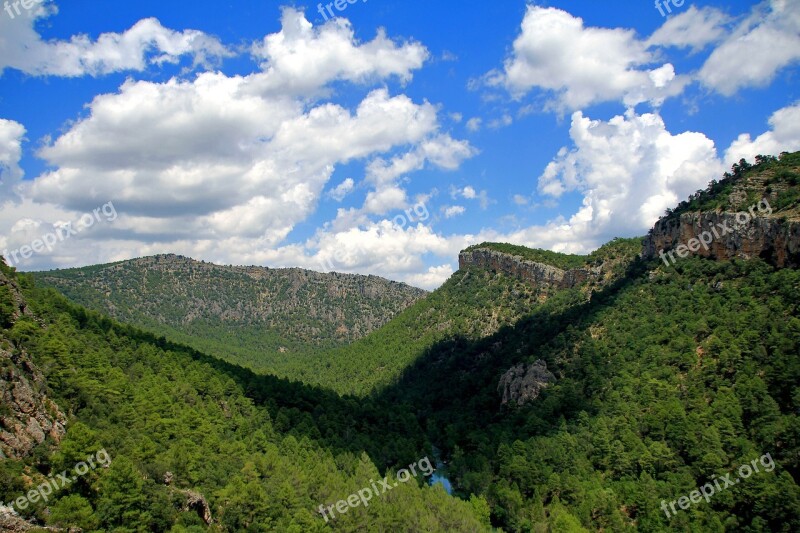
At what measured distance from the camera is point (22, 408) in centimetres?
4256

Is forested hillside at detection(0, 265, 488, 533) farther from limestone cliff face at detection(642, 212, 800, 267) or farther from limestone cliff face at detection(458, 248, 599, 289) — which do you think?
limestone cliff face at detection(458, 248, 599, 289)

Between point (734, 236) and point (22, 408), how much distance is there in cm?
10664

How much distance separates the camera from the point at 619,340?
95750 millimetres

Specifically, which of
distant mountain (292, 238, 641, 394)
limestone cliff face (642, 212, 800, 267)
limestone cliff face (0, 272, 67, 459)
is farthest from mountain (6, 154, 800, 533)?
distant mountain (292, 238, 641, 394)

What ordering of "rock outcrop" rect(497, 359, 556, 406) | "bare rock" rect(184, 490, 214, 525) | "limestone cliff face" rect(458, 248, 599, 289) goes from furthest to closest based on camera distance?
"limestone cliff face" rect(458, 248, 599, 289) → "rock outcrop" rect(497, 359, 556, 406) → "bare rock" rect(184, 490, 214, 525)

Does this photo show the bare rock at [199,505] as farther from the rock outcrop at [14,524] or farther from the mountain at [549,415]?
the rock outcrop at [14,524]

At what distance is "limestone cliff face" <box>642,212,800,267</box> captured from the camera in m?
78.2

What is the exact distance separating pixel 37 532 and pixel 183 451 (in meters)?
21.3

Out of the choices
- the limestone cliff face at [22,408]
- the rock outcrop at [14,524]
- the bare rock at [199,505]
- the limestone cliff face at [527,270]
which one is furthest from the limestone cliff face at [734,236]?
the limestone cliff face at [22,408]

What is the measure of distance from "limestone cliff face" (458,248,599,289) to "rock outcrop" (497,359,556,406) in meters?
50.2

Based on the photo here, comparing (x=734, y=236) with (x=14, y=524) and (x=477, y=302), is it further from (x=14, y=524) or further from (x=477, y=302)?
(x=14, y=524)

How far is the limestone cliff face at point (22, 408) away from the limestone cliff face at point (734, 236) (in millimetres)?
99457

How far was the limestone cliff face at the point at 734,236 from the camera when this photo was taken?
78250 millimetres

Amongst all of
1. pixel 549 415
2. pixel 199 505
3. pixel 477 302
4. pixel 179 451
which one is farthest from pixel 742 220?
pixel 179 451
